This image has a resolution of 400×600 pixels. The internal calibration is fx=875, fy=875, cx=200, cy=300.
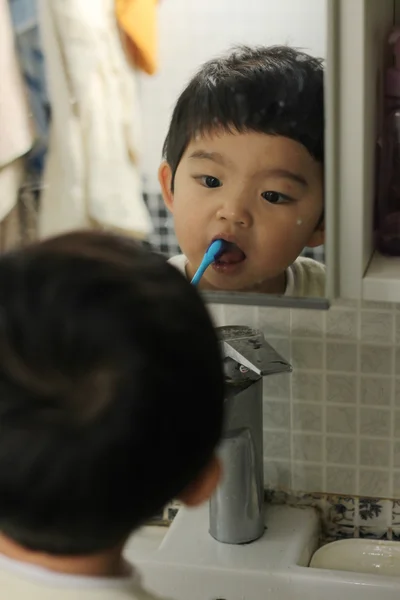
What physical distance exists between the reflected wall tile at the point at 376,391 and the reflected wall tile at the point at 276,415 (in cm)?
10

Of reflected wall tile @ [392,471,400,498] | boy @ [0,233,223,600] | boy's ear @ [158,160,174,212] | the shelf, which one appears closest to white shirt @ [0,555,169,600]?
boy @ [0,233,223,600]

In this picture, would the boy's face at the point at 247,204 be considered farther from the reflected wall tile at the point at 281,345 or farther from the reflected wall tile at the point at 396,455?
the reflected wall tile at the point at 396,455

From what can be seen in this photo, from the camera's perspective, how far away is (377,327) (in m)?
1.07

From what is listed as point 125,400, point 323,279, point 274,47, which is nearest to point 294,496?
point 323,279

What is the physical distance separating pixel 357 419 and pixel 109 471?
636mm

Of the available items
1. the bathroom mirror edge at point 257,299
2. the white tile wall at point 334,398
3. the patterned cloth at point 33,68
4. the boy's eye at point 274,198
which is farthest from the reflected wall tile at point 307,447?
the patterned cloth at point 33,68

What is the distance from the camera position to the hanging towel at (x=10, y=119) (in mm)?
935

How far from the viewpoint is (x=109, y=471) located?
0.54 m

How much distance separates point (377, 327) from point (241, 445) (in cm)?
22

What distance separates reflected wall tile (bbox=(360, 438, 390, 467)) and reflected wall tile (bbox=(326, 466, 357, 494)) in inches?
0.9

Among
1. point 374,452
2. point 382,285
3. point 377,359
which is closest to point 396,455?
point 374,452

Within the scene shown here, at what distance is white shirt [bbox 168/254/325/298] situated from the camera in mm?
920

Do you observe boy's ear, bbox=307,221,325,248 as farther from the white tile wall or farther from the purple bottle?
the white tile wall

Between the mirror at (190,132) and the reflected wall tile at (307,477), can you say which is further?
the reflected wall tile at (307,477)
